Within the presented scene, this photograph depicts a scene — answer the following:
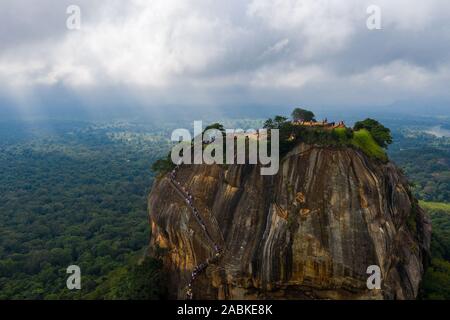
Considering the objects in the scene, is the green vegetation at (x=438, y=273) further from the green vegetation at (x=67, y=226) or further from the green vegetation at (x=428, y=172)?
the green vegetation at (x=428, y=172)

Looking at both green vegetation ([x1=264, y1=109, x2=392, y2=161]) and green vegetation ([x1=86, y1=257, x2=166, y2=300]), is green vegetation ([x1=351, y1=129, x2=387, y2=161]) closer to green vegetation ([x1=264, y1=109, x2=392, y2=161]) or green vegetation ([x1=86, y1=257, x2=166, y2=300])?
green vegetation ([x1=264, y1=109, x2=392, y2=161])

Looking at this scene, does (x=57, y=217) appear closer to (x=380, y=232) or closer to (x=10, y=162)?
(x=380, y=232)

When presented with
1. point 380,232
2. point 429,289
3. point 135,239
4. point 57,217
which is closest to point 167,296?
point 380,232
